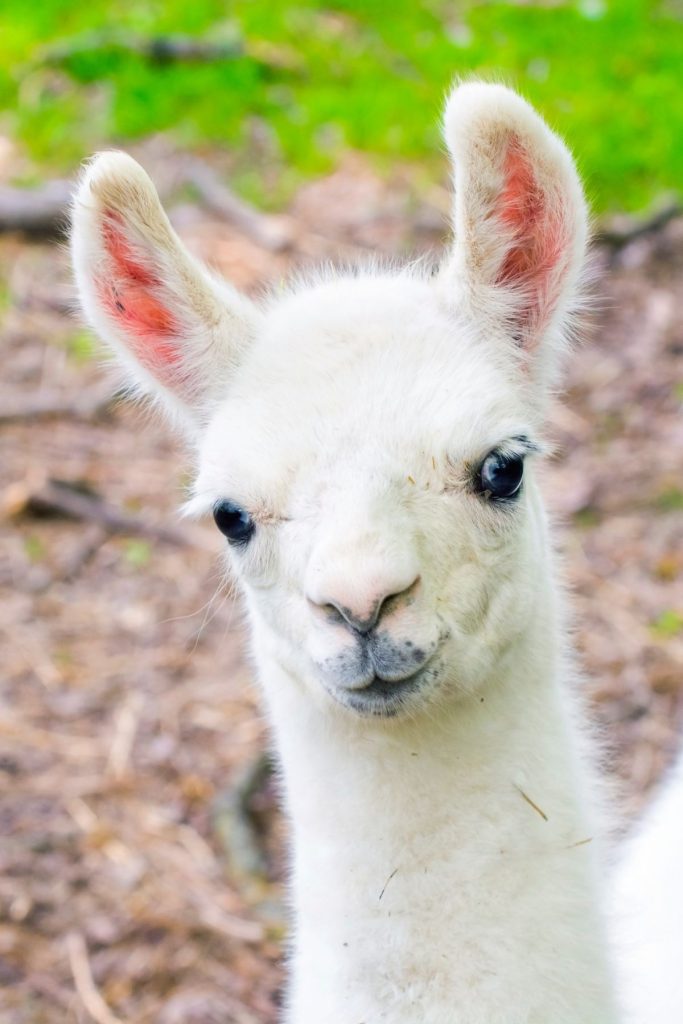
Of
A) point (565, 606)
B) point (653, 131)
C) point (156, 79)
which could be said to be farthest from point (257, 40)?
point (565, 606)

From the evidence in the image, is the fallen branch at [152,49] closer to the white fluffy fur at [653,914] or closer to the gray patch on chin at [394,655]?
the white fluffy fur at [653,914]

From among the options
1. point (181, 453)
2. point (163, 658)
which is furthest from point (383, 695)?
point (163, 658)

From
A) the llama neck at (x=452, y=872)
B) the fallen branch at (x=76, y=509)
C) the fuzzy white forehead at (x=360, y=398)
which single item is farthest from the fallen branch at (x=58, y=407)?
the llama neck at (x=452, y=872)

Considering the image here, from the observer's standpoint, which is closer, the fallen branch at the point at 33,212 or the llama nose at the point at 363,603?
the llama nose at the point at 363,603

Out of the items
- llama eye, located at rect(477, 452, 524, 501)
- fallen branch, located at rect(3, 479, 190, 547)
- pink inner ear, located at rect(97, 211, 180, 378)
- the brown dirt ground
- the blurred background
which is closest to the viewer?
llama eye, located at rect(477, 452, 524, 501)

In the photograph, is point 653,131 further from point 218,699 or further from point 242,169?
point 218,699

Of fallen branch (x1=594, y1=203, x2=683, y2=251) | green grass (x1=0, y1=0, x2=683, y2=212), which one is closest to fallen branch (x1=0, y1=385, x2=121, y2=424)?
green grass (x1=0, y1=0, x2=683, y2=212)

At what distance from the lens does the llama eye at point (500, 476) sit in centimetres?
255

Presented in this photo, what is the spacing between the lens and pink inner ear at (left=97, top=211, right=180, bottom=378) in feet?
9.09

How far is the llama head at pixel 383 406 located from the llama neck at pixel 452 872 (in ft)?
0.57

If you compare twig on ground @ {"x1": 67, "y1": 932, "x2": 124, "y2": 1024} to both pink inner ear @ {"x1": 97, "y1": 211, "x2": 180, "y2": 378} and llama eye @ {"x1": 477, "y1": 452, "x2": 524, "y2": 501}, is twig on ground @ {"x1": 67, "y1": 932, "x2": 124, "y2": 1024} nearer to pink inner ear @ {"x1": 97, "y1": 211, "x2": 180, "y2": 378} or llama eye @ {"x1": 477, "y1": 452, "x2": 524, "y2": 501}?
pink inner ear @ {"x1": 97, "y1": 211, "x2": 180, "y2": 378}

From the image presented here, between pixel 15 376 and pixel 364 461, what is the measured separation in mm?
5547

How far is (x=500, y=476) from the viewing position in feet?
8.44

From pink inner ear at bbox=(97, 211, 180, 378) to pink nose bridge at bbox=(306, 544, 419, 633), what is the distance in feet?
2.63
